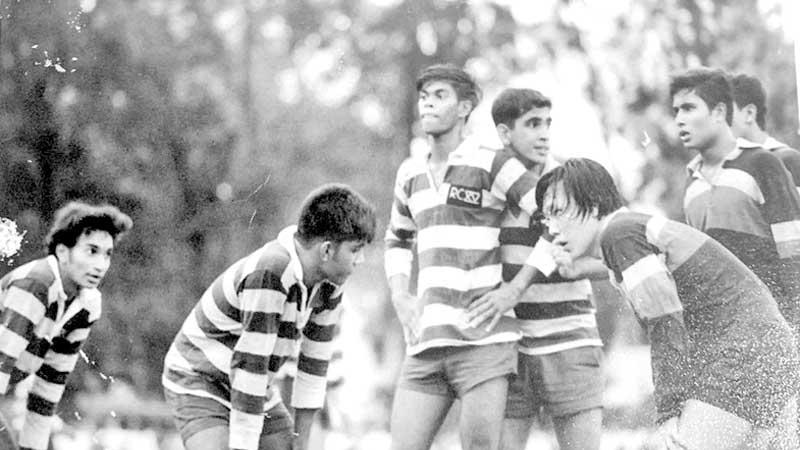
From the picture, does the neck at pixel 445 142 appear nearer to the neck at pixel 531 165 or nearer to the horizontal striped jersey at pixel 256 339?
the neck at pixel 531 165

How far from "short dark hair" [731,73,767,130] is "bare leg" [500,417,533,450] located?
0.87 m

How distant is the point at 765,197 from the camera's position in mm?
2158

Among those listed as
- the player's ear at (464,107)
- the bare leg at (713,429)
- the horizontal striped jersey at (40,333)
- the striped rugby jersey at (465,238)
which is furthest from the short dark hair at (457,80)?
the horizontal striped jersey at (40,333)

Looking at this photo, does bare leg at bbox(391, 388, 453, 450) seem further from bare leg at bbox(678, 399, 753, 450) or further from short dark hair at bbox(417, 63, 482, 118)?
short dark hair at bbox(417, 63, 482, 118)

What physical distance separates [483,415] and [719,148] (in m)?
0.82

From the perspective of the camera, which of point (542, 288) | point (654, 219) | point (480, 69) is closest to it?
point (654, 219)

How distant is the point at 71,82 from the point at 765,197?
165 centimetres

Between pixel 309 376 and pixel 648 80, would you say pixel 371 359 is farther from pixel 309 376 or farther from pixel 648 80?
pixel 648 80

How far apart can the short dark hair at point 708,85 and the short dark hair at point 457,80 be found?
0.47 metres

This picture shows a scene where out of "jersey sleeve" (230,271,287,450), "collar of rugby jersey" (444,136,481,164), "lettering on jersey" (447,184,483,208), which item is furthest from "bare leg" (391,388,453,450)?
"collar of rugby jersey" (444,136,481,164)

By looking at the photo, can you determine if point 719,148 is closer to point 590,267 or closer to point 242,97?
point 590,267

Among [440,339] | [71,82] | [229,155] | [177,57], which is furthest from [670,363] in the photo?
[71,82]

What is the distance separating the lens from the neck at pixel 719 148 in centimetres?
221

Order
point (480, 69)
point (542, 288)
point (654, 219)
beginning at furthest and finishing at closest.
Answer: point (480, 69), point (542, 288), point (654, 219)
